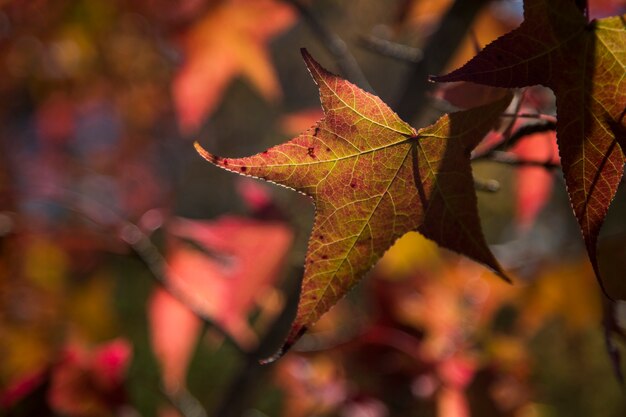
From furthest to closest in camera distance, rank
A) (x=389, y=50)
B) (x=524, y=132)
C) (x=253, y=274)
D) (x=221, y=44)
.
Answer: (x=221, y=44), (x=253, y=274), (x=389, y=50), (x=524, y=132)

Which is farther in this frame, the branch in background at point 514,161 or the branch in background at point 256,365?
the branch in background at point 256,365

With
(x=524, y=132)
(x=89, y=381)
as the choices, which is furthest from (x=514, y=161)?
(x=89, y=381)

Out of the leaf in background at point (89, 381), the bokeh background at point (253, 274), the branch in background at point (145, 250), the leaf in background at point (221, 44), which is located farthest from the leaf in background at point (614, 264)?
the leaf in background at point (221, 44)

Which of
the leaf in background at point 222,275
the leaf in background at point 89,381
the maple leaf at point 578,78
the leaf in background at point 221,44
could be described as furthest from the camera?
the leaf in background at point 221,44

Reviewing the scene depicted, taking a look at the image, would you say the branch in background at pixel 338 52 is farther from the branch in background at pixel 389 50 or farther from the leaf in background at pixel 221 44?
the leaf in background at pixel 221 44

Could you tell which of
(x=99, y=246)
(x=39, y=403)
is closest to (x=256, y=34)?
(x=99, y=246)

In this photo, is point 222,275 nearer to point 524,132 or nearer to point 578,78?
point 524,132
